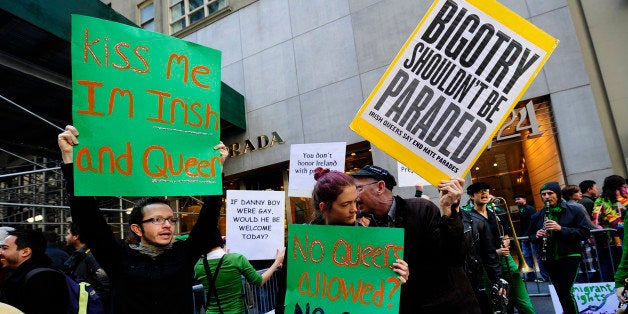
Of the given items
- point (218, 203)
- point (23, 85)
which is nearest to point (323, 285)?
point (218, 203)

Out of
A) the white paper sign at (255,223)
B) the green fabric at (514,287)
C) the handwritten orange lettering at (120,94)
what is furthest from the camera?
the white paper sign at (255,223)

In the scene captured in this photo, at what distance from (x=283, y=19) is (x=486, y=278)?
36.9ft

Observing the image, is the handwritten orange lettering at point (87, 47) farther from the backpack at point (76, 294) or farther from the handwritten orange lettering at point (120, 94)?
the backpack at point (76, 294)

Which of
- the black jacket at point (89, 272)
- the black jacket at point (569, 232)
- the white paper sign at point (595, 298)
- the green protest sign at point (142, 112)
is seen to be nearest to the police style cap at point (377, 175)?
the green protest sign at point (142, 112)

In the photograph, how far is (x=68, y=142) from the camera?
8.24ft

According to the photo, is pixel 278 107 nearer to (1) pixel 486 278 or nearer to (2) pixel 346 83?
(2) pixel 346 83

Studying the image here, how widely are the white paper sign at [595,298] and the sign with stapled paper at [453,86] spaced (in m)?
4.08

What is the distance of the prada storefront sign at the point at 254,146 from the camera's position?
1354 cm

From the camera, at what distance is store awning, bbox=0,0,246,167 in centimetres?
791

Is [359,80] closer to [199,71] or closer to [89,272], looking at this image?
[89,272]

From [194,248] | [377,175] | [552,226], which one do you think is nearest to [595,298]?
[552,226]

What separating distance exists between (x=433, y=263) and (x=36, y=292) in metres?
2.78

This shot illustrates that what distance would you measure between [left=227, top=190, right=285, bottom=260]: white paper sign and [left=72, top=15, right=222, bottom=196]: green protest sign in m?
3.22

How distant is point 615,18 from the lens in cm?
999
